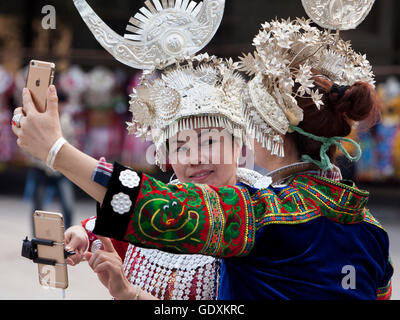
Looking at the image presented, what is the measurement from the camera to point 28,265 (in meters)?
6.30

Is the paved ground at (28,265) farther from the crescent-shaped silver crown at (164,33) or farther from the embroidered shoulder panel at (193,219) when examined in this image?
the embroidered shoulder panel at (193,219)

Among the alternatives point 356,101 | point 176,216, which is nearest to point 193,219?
point 176,216

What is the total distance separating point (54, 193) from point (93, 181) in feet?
17.4

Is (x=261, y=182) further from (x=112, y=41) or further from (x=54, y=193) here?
(x=54, y=193)

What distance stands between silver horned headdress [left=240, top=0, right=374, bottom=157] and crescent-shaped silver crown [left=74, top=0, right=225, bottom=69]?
250 millimetres

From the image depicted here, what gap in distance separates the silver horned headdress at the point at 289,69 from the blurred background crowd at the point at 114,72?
704 centimetres

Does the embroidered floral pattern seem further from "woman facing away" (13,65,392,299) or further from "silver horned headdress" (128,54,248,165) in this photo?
"silver horned headdress" (128,54,248,165)

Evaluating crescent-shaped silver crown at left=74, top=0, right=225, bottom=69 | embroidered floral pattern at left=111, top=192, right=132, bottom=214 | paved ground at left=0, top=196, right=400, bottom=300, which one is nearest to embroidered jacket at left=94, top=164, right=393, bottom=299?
embroidered floral pattern at left=111, top=192, right=132, bottom=214

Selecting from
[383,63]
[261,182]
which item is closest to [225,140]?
[261,182]

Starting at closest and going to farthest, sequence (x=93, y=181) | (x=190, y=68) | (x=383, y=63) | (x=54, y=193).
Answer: (x=93, y=181) < (x=190, y=68) < (x=54, y=193) < (x=383, y=63)

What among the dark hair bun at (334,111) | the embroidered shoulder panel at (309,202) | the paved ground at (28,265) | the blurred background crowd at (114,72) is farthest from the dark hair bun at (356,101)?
the blurred background crowd at (114,72)

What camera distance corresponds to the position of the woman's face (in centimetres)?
227

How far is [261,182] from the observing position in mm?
1894

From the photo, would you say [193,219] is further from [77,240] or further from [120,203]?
[77,240]
